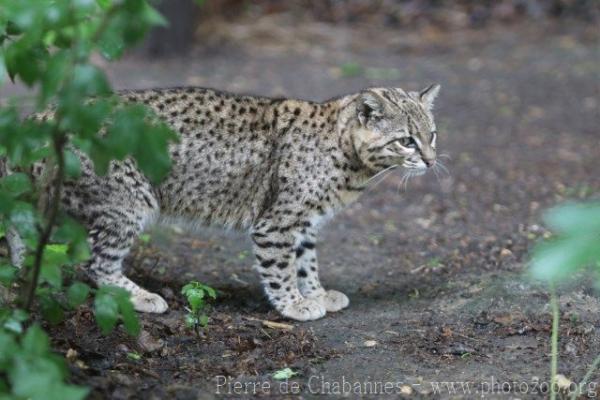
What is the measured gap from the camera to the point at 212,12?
1562 centimetres

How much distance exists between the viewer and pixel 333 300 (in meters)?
6.14

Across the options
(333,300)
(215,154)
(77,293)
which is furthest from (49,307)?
(333,300)

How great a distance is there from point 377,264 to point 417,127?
1492 millimetres

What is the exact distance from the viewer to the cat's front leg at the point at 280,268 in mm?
5957

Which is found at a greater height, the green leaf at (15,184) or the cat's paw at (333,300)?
the green leaf at (15,184)

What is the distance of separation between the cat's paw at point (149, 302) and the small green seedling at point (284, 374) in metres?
1.21

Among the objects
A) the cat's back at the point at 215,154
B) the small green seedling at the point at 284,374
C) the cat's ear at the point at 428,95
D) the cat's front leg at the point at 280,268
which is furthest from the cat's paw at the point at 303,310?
the cat's ear at the point at 428,95

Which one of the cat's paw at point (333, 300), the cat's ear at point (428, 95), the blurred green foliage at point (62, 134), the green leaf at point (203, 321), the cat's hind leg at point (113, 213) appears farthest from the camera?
the cat's ear at point (428, 95)

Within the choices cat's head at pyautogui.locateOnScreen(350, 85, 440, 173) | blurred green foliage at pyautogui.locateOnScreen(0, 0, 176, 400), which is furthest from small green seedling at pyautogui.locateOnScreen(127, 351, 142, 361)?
cat's head at pyautogui.locateOnScreen(350, 85, 440, 173)

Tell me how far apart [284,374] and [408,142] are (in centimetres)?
187

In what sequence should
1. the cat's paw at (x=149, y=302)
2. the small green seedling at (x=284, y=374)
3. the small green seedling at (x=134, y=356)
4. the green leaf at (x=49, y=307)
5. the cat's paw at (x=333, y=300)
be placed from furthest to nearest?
the cat's paw at (x=333, y=300), the cat's paw at (x=149, y=302), the small green seedling at (x=134, y=356), the small green seedling at (x=284, y=374), the green leaf at (x=49, y=307)

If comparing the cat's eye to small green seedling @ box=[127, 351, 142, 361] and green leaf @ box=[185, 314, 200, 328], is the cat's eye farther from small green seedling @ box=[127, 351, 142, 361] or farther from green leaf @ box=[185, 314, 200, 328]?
small green seedling @ box=[127, 351, 142, 361]

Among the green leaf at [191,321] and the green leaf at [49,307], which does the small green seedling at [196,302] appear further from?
the green leaf at [49,307]

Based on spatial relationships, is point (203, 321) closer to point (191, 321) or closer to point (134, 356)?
point (191, 321)
